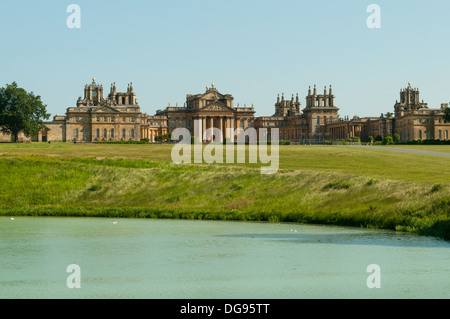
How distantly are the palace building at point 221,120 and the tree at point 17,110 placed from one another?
20768mm

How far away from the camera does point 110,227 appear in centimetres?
2905

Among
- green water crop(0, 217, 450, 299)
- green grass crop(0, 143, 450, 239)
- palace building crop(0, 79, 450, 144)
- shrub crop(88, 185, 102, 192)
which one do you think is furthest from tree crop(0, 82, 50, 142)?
green water crop(0, 217, 450, 299)

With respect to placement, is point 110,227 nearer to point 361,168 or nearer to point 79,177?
point 79,177

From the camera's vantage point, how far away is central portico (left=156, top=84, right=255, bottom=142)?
506 feet

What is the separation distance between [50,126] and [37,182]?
105 metres

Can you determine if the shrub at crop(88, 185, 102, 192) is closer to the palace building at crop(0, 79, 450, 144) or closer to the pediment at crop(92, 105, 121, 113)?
the palace building at crop(0, 79, 450, 144)

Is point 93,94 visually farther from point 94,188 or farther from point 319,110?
point 94,188

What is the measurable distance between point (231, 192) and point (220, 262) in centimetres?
1883

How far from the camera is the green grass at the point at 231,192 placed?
95.2 feet

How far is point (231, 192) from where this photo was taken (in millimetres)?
38281

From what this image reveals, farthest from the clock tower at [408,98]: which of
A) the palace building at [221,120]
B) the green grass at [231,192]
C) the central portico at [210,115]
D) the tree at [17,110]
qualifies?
the green grass at [231,192]

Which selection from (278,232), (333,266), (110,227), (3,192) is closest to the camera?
(333,266)

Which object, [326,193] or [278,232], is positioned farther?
[326,193]
